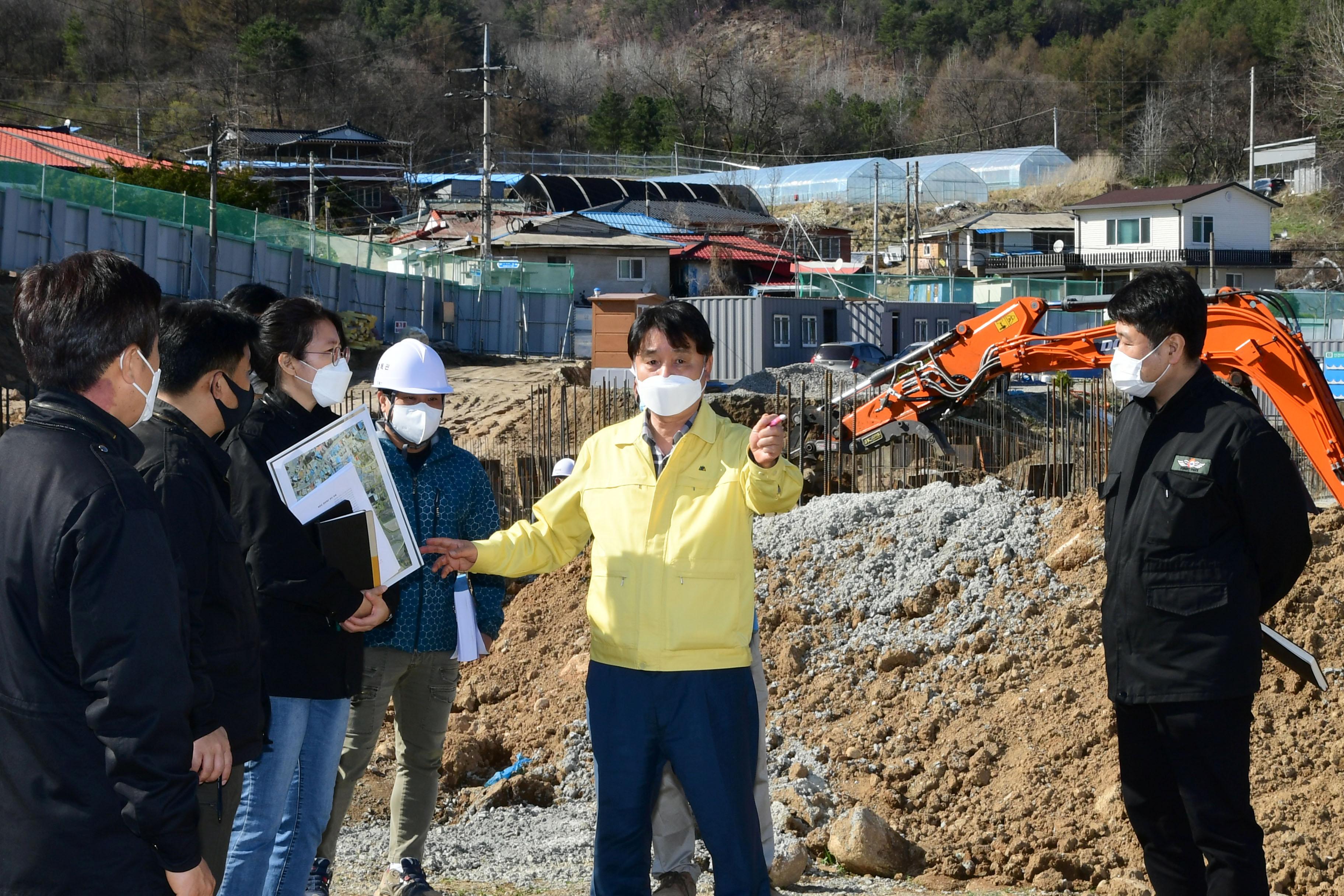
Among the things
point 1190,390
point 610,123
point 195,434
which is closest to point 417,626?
point 195,434

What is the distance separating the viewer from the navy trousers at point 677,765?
126 inches

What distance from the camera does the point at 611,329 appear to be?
23.5 meters

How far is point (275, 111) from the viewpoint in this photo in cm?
6481

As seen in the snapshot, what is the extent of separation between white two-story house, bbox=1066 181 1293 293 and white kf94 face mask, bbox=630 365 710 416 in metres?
39.4

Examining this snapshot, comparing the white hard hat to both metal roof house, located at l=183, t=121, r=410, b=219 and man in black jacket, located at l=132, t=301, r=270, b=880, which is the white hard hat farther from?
metal roof house, located at l=183, t=121, r=410, b=219

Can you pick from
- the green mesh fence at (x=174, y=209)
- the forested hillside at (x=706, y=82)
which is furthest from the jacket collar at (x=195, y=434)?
the forested hillside at (x=706, y=82)

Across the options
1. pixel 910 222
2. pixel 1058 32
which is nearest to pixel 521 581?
pixel 910 222

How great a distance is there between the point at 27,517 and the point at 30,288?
18.6 inches

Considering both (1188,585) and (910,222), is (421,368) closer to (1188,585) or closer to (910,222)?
(1188,585)

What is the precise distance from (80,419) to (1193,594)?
2.69m

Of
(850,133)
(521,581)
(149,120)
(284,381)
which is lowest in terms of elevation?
(521,581)

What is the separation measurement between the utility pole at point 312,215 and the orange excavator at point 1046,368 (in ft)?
61.4

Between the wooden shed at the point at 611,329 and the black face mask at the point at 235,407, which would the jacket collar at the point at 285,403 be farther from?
the wooden shed at the point at 611,329

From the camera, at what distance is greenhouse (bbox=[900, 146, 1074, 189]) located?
6125 centimetres
